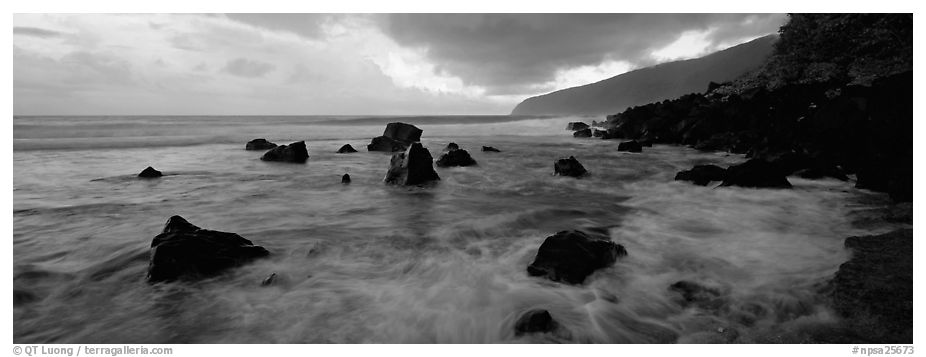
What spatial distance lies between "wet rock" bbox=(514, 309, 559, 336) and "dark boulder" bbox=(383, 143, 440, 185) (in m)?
7.45

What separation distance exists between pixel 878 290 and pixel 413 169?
8.78m

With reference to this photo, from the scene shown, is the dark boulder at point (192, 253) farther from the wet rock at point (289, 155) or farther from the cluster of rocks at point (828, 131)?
the wet rock at point (289, 155)

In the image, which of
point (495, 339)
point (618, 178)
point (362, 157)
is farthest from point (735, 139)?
point (495, 339)

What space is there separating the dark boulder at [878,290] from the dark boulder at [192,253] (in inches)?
238

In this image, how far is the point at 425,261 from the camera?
5.54 metres

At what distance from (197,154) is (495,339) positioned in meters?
19.6

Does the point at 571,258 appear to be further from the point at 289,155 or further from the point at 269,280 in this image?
the point at 289,155

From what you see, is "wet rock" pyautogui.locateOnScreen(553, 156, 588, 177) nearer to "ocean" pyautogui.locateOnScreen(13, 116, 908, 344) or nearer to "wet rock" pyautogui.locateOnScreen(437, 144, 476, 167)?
"ocean" pyautogui.locateOnScreen(13, 116, 908, 344)

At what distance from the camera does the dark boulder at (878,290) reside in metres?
3.46

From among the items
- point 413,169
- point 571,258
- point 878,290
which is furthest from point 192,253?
point 878,290

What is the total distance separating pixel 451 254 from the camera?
230 inches

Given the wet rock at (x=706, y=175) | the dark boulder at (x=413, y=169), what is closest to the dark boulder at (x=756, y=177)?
the wet rock at (x=706, y=175)

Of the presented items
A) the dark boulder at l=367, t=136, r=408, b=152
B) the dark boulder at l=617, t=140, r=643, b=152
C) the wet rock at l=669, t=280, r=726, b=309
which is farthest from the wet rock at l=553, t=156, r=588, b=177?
the dark boulder at l=367, t=136, r=408, b=152
